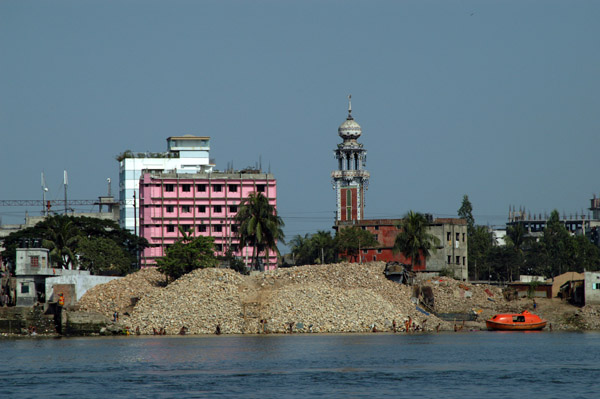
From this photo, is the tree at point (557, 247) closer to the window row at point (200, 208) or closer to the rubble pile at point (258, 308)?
the window row at point (200, 208)

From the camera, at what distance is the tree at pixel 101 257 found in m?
117

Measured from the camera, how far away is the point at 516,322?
97.4m

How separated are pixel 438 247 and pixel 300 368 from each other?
238 feet

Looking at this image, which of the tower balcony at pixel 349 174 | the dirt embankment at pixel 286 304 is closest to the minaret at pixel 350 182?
the tower balcony at pixel 349 174

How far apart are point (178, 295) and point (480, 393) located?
4514 cm

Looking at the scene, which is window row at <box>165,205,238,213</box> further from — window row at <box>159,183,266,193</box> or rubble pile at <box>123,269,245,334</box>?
rubble pile at <box>123,269,245,334</box>

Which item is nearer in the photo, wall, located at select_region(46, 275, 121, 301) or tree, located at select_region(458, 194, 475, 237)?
wall, located at select_region(46, 275, 121, 301)

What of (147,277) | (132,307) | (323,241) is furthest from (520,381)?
(323,241)

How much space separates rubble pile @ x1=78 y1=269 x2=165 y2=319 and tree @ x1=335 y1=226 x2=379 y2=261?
40877 mm

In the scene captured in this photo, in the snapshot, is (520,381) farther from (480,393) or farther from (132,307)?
(132,307)

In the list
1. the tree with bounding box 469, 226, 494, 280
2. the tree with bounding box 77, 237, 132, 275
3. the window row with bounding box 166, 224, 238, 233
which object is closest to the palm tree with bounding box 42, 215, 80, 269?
the tree with bounding box 77, 237, 132, 275

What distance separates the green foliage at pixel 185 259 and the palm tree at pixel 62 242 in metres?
15.6

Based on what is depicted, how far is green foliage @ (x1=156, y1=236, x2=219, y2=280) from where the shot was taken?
335 feet

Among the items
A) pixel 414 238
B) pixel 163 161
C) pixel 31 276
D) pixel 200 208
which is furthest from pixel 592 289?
pixel 163 161
